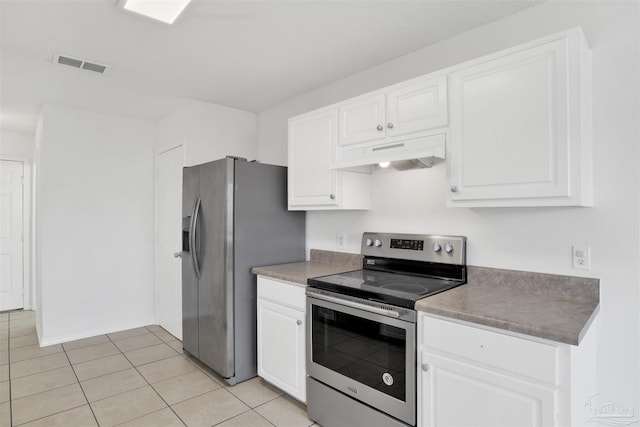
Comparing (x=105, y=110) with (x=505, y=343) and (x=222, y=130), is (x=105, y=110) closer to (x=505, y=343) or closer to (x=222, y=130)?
(x=222, y=130)

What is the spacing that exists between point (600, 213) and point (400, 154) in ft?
3.26

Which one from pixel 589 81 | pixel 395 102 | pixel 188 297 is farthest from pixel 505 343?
pixel 188 297

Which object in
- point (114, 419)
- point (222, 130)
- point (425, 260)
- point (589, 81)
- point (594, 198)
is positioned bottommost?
point (114, 419)

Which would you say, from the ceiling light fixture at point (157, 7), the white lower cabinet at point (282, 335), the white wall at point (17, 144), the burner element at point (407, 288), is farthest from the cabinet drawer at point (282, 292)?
the white wall at point (17, 144)

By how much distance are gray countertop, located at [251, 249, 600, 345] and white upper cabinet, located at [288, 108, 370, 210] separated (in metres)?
0.63

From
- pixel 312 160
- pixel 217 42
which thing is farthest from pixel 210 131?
pixel 312 160

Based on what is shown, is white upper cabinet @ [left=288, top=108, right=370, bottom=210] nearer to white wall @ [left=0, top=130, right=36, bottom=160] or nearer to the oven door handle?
the oven door handle

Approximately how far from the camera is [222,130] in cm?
372

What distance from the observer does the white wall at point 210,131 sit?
11.8 ft

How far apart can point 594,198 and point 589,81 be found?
54 centimetres

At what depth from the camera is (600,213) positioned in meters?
1.70

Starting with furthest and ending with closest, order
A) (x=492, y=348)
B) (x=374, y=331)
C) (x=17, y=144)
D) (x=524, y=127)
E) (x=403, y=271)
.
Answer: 1. (x=17, y=144)
2. (x=403, y=271)
3. (x=374, y=331)
4. (x=524, y=127)
5. (x=492, y=348)

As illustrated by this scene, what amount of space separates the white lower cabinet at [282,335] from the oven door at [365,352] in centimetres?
11

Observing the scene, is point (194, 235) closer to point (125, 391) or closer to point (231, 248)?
point (231, 248)
